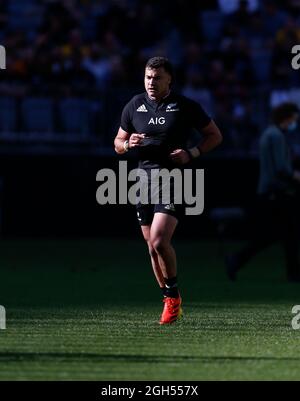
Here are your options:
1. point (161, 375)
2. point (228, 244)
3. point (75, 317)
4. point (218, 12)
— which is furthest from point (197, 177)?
point (161, 375)

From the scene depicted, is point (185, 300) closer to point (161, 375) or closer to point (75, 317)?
point (75, 317)

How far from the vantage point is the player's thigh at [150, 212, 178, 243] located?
37.8ft

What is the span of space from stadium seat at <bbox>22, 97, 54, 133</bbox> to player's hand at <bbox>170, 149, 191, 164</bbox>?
37.8 ft

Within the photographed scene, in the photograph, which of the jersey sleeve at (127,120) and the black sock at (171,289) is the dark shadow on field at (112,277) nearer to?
the black sock at (171,289)

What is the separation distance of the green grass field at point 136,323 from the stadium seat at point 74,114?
10.8ft

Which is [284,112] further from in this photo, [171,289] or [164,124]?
[171,289]

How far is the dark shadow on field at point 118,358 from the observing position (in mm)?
9203

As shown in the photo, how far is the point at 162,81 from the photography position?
11711 millimetres

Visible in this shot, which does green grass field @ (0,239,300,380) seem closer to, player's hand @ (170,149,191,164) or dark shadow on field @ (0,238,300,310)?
dark shadow on field @ (0,238,300,310)

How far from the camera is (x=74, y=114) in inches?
906
